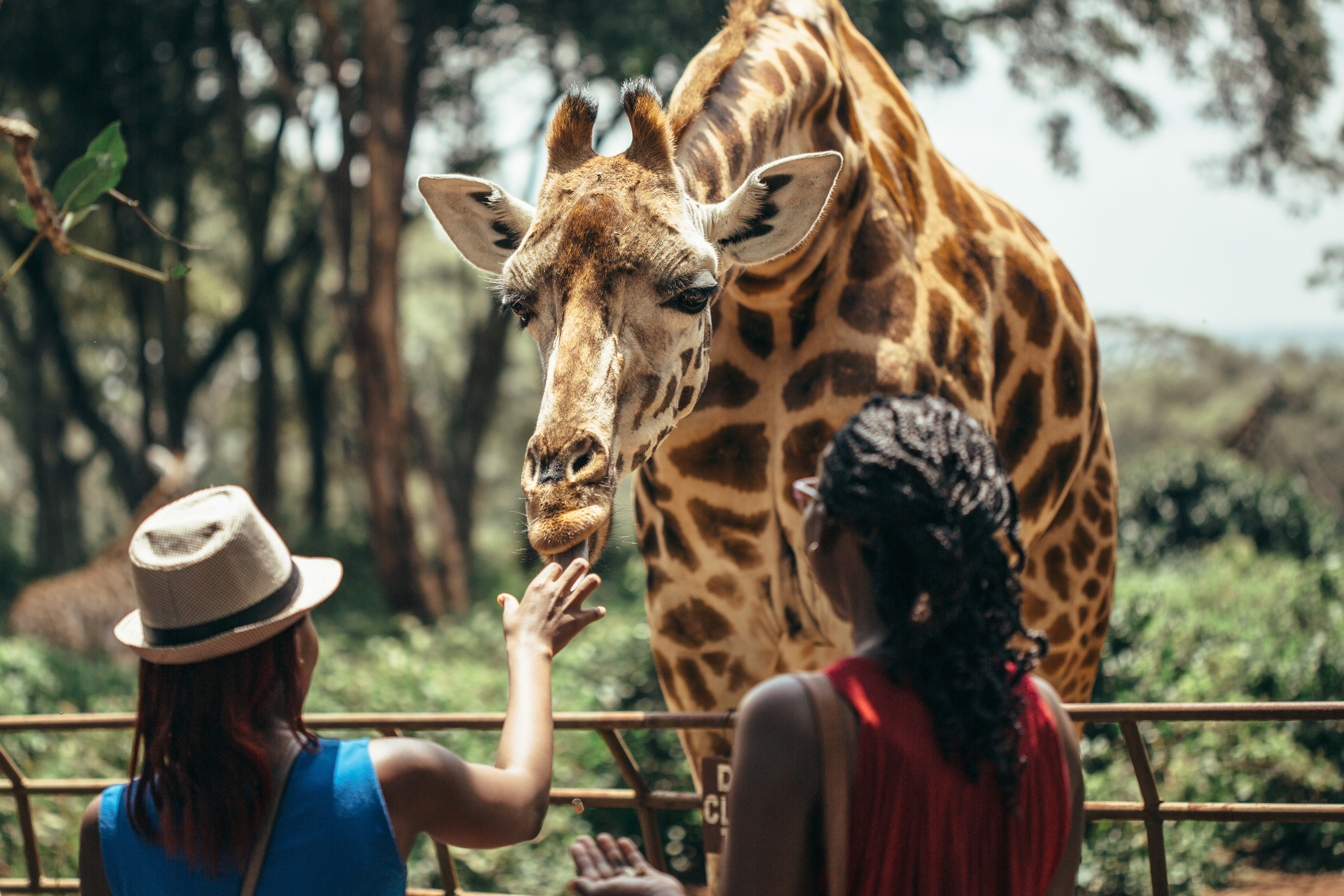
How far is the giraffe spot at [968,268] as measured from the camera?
3.92 metres

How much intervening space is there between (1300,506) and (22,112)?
16.4 meters

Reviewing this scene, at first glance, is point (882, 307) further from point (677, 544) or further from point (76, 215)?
point (76, 215)

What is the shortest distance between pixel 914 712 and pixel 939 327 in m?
2.22

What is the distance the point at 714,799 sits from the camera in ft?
10.4

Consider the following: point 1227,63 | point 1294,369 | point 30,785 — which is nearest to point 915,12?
point 1227,63

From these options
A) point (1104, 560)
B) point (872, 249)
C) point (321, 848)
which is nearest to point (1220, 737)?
point (1104, 560)

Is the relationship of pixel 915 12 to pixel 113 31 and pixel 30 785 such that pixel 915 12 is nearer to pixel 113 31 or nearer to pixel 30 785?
pixel 113 31

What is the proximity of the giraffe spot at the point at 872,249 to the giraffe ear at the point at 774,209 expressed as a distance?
1.36 feet

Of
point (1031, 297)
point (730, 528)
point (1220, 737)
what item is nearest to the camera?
point (730, 528)

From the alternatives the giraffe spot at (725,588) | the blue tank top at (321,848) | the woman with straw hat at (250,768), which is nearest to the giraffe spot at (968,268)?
the giraffe spot at (725,588)

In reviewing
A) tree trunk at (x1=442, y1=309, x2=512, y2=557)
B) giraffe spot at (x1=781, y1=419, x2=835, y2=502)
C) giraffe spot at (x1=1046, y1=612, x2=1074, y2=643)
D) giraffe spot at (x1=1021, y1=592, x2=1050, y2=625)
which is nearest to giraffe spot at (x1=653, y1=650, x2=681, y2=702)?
giraffe spot at (x1=781, y1=419, x2=835, y2=502)

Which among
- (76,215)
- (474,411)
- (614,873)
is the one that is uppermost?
(76,215)

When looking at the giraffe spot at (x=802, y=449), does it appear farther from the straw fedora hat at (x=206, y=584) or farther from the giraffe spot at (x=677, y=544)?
the straw fedora hat at (x=206, y=584)

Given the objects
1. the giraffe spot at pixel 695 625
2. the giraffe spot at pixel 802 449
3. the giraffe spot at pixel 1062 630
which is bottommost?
the giraffe spot at pixel 1062 630
